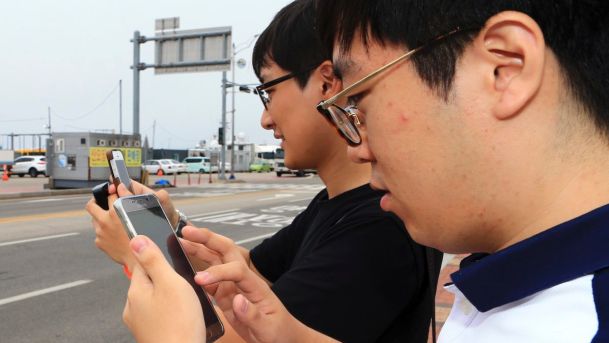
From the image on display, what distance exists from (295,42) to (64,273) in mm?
5759

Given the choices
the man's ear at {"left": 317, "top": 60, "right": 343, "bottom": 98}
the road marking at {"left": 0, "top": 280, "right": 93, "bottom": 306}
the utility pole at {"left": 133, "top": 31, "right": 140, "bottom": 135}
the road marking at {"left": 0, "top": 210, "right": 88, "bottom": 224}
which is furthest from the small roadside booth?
the man's ear at {"left": 317, "top": 60, "right": 343, "bottom": 98}

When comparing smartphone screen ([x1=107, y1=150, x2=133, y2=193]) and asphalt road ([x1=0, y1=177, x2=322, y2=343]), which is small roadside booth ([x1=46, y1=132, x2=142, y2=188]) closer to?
asphalt road ([x1=0, y1=177, x2=322, y2=343])

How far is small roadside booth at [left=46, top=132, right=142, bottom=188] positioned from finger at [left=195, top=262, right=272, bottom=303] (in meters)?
19.5

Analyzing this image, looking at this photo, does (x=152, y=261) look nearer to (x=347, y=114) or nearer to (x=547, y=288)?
(x=347, y=114)

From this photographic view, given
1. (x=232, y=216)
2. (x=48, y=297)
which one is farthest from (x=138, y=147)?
(x=48, y=297)

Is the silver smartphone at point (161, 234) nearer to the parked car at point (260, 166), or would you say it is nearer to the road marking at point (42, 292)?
the road marking at point (42, 292)

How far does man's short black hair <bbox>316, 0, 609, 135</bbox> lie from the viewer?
79 centimetres

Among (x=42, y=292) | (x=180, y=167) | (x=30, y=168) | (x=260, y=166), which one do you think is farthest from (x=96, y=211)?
(x=260, y=166)

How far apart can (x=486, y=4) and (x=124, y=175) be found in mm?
1343

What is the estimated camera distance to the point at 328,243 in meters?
1.39

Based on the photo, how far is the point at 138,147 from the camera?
21.4 meters

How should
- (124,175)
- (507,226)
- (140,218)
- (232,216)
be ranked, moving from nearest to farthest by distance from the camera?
(507,226)
(140,218)
(124,175)
(232,216)

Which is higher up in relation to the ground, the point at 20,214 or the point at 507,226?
the point at 507,226

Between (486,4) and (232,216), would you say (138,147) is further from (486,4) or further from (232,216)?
(486,4)
